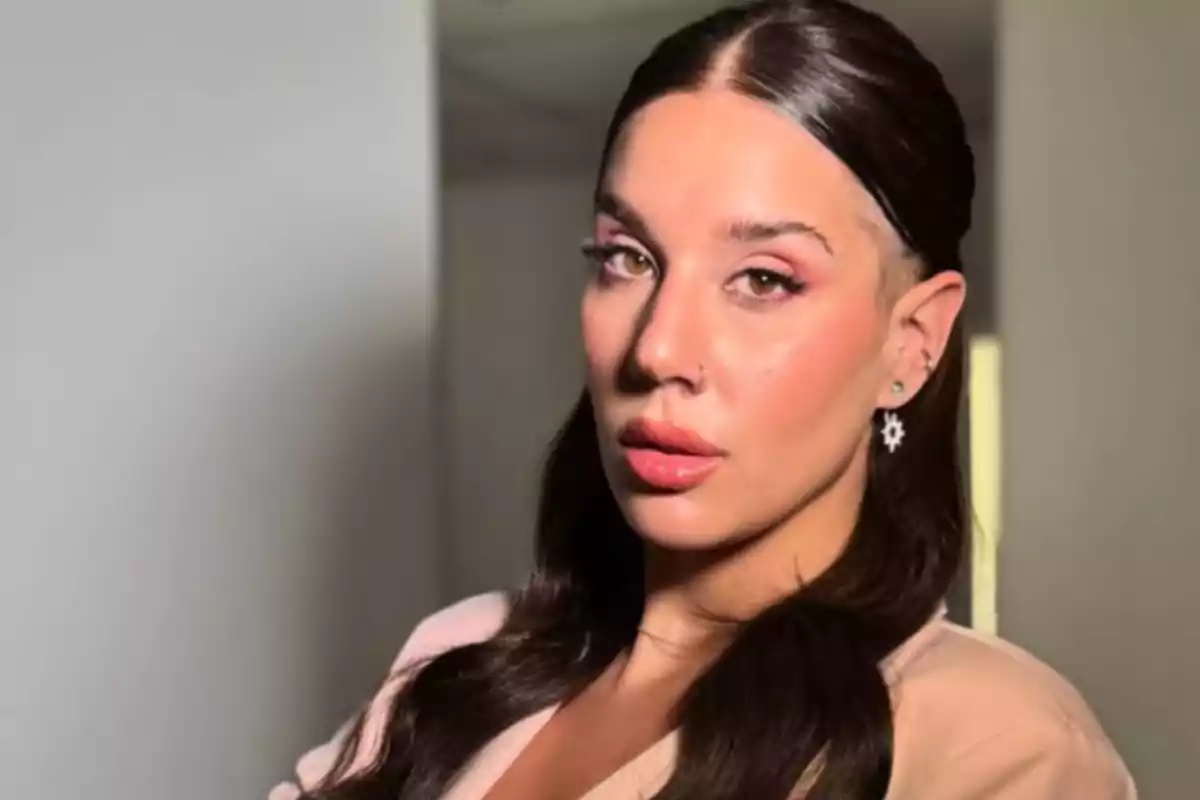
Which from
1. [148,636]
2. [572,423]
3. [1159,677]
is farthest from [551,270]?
[1159,677]

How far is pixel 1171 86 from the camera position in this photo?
1.05m

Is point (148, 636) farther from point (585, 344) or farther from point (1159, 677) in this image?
point (1159, 677)

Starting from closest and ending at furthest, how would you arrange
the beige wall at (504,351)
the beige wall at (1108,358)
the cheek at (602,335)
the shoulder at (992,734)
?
the shoulder at (992,734) → the cheek at (602,335) → the beige wall at (1108,358) → the beige wall at (504,351)

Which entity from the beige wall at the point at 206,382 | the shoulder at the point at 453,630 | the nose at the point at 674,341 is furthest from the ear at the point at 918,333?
the beige wall at the point at 206,382

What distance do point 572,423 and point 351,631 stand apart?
501mm

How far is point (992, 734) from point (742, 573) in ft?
0.50

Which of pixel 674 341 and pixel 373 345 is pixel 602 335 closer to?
pixel 674 341

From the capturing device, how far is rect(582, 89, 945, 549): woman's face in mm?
653

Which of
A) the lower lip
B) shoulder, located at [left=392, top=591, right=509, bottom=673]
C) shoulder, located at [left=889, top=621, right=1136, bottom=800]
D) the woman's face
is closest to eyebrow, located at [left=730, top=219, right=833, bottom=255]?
the woman's face

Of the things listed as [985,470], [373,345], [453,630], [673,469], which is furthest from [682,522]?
[373,345]

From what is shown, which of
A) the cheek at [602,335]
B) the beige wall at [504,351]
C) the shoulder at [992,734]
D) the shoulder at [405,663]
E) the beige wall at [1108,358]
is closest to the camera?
the shoulder at [992,734]

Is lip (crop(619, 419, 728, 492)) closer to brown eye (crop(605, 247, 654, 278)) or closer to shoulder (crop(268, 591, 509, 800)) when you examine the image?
brown eye (crop(605, 247, 654, 278))

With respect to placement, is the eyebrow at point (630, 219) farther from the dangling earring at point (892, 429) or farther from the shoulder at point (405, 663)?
the shoulder at point (405, 663)

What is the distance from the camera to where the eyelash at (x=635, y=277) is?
2.15 feet
